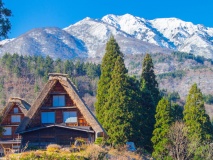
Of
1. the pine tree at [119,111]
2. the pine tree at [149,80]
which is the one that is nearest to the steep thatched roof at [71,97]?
the pine tree at [119,111]

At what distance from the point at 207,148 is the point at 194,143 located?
1.91 meters

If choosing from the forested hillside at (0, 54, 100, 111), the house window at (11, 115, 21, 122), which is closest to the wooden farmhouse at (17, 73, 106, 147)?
the house window at (11, 115, 21, 122)

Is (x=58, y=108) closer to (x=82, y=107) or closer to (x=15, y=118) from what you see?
(x=82, y=107)

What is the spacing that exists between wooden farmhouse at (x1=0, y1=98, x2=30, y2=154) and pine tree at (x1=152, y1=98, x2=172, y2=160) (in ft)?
42.8

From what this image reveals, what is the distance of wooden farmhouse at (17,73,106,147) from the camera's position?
3067 centimetres

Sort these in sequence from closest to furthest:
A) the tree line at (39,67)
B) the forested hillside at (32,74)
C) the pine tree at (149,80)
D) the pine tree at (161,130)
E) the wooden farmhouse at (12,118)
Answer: the pine tree at (161,130), the wooden farmhouse at (12,118), the pine tree at (149,80), the forested hillside at (32,74), the tree line at (39,67)

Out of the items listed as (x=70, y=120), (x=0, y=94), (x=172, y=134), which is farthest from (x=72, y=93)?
(x=0, y=94)

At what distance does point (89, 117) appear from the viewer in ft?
100.0

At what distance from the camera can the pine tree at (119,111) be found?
35.1 metres

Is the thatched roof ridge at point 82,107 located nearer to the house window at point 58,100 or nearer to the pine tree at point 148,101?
the house window at point 58,100

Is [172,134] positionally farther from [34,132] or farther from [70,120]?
[34,132]

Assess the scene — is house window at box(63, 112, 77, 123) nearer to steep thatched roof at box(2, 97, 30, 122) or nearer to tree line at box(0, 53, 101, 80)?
steep thatched roof at box(2, 97, 30, 122)

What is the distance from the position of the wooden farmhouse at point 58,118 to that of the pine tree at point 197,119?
10771 mm

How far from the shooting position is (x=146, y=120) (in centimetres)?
3956
